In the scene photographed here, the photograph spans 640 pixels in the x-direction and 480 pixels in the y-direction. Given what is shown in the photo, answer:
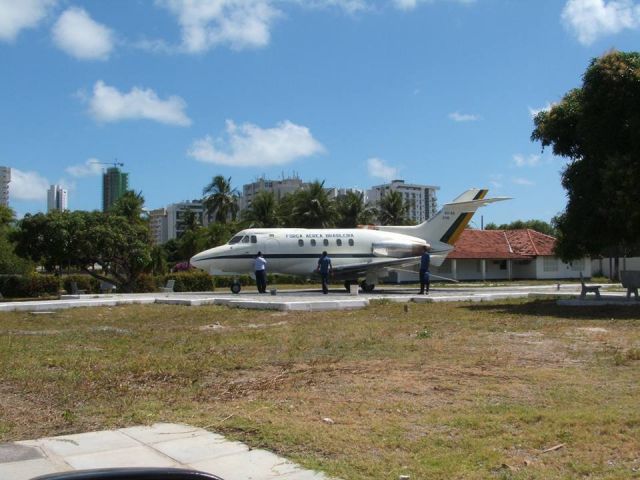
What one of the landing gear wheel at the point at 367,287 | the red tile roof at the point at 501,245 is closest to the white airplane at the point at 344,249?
the landing gear wheel at the point at 367,287

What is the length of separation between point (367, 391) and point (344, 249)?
22487 millimetres

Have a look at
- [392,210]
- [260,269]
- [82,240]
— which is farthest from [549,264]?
[82,240]

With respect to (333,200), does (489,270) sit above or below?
below

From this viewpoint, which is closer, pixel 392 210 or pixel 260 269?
pixel 260 269

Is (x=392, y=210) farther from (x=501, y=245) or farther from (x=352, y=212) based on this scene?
(x=501, y=245)

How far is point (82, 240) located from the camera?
116 feet

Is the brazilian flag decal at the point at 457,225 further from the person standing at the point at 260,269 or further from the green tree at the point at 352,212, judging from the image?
the green tree at the point at 352,212

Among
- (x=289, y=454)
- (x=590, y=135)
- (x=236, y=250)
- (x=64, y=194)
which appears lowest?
(x=289, y=454)

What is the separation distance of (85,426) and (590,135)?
17676 millimetres

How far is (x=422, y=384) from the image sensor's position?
8234mm

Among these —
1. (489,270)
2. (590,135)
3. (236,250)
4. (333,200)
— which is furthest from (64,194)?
(590,135)

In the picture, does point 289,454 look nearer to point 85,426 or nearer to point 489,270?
point 85,426

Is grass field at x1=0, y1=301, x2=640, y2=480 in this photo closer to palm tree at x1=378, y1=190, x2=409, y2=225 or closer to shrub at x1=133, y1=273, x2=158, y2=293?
shrub at x1=133, y1=273, x2=158, y2=293

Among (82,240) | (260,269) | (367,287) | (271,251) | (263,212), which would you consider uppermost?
(263,212)
